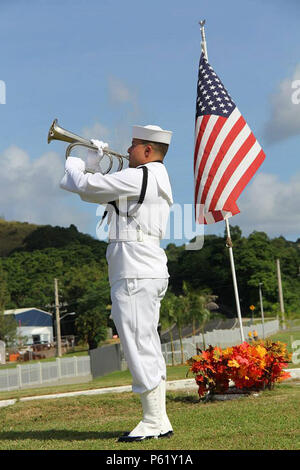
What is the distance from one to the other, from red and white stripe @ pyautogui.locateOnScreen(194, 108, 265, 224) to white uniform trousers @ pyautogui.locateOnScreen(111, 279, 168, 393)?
18.8ft

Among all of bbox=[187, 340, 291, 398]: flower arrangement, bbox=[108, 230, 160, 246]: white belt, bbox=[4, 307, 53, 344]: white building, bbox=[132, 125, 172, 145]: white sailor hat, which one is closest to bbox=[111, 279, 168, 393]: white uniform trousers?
bbox=[108, 230, 160, 246]: white belt

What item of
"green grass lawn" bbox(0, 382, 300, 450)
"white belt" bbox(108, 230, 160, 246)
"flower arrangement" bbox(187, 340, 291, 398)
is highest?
"white belt" bbox(108, 230, 160, 246)

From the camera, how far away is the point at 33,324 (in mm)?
79062

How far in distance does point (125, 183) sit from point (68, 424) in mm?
2790

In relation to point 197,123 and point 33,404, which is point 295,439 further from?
point 197,123

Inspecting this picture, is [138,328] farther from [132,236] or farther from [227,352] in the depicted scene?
[227,352]

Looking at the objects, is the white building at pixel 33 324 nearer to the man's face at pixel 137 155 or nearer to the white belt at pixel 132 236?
the man's face at pixel 137 155

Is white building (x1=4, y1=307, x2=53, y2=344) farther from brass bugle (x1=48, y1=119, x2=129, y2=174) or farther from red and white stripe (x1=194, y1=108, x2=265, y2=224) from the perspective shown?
brass bugle (x1=48, y1=119, x2=129, y2=174)

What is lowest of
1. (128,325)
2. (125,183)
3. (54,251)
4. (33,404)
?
(33,404)

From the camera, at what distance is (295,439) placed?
4586mm

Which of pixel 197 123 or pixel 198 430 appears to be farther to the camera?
pixel 197 123

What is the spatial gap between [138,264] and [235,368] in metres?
3.03

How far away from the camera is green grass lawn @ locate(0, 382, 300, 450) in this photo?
4.73 meters
